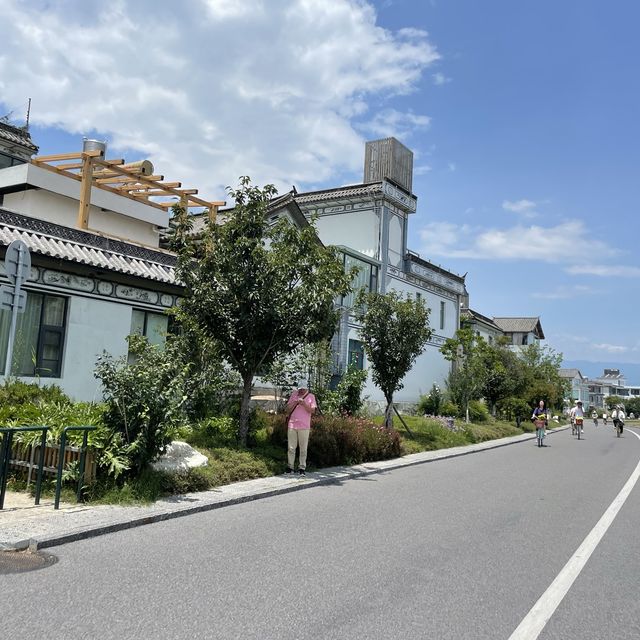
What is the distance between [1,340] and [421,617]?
1128 centimetres

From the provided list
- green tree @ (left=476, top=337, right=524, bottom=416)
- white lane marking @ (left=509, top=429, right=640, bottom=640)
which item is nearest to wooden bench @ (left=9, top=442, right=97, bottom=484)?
white lane marking @ (left=509, top=429, right=640, bottom=640)

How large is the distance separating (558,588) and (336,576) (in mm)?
2035

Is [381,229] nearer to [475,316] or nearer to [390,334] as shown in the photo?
[390,334]

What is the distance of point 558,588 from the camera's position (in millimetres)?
5719

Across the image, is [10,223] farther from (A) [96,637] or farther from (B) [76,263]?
(A) [96,637]

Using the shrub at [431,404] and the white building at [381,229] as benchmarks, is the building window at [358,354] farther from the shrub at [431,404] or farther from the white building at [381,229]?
the shrub at [431,404]

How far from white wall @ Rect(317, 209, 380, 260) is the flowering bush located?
1518 cm

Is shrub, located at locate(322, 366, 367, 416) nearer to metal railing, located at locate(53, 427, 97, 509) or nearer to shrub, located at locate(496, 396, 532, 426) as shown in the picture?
metal railing, located at locate(53, 427, 97, 509)

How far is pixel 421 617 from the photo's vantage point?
15.7 ft

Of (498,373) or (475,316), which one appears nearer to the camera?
(498,373)

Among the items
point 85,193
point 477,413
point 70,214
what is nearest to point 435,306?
point 477,413

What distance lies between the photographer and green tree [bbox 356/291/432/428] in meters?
18.8

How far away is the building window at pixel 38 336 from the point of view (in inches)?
519

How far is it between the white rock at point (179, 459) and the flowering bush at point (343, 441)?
124 inches
